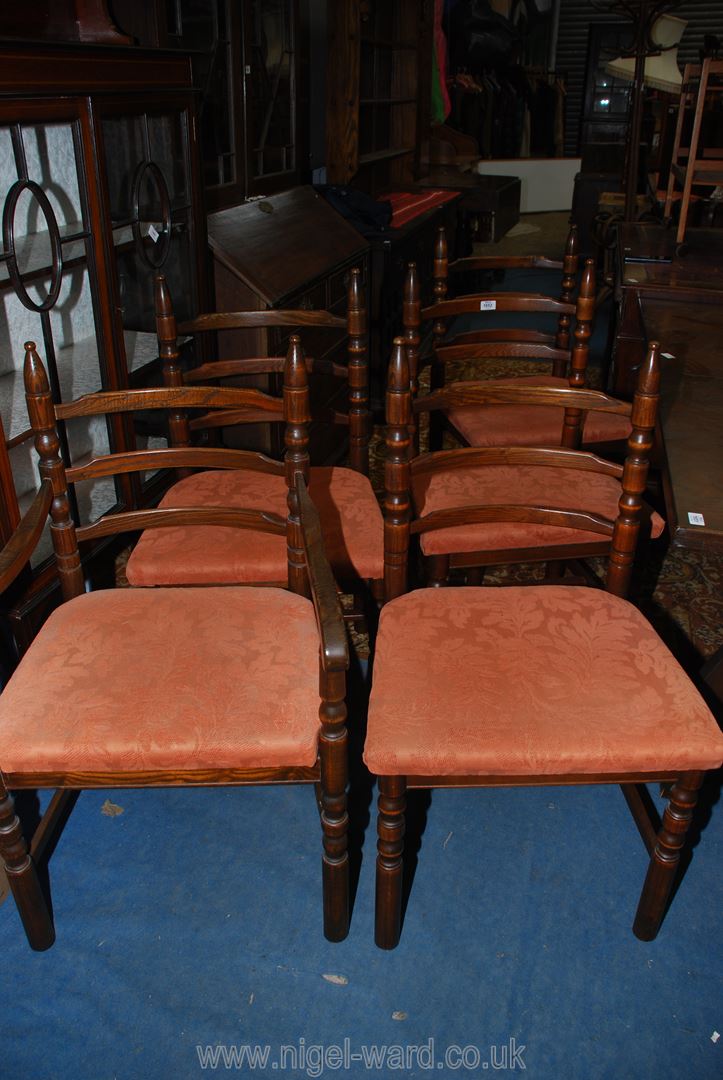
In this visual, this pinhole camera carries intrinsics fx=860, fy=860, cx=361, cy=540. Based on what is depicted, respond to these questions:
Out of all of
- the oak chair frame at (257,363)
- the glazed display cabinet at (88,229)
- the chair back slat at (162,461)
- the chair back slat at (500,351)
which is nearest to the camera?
the chair back slat at (162,461)

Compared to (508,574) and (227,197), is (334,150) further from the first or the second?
(508,574)

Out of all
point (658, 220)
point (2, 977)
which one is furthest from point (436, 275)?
point (658, 220)

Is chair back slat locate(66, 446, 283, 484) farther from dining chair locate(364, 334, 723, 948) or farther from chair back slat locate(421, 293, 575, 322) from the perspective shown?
chair back slat locate(421, 293, 575, 322)

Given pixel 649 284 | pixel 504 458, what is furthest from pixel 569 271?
pixel 504 458

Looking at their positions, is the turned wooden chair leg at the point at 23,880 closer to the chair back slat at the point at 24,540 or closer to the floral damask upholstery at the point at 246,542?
the chair back slat at the point at 24,540

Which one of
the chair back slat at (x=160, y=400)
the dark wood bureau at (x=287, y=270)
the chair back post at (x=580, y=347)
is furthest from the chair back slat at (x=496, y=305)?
the chair back slat at (x=160, y=400)

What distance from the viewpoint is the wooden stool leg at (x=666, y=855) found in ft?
4.19

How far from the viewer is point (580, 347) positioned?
2.08m

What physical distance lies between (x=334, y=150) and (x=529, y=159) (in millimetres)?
5994

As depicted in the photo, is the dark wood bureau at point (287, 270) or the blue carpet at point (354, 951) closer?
the blue carpet at point (354, 951)

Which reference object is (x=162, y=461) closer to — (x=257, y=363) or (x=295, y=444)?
(x=295, y=444)

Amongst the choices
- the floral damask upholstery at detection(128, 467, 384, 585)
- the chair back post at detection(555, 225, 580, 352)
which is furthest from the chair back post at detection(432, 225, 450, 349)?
the floral damask upholstery at detection(128, 467, 384, 585)

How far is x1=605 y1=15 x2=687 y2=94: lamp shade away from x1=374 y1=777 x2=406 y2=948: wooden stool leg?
4.15 meters

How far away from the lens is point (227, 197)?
111 inches
